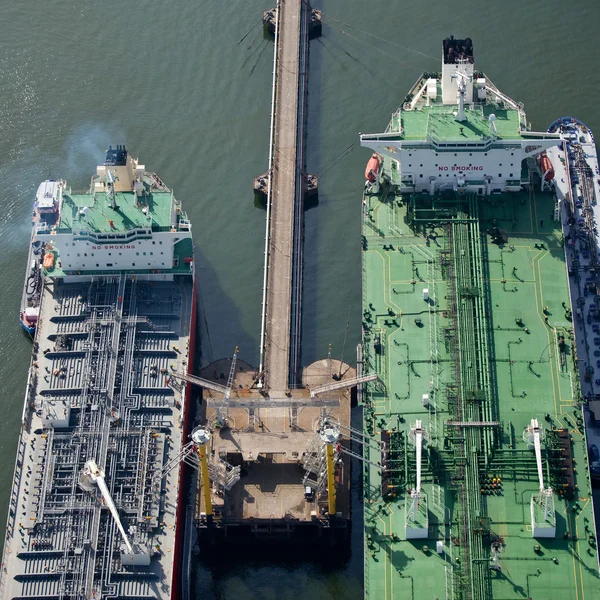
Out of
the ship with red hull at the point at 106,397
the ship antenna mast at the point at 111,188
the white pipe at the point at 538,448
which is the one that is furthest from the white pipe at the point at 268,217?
the white pipe at the point at 538,448

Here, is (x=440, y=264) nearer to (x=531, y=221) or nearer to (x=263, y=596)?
(x=531, y=221)

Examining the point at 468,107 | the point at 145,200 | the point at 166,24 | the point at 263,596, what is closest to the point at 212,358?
the point at 145,200

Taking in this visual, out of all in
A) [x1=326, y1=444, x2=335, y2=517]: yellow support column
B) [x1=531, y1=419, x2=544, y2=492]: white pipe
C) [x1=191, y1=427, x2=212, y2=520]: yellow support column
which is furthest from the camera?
[x1=326, y1=444, x2=335, y2=517]: yellow support column

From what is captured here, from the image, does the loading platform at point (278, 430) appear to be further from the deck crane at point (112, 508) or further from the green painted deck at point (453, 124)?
the green painted deck at point (453, 124)

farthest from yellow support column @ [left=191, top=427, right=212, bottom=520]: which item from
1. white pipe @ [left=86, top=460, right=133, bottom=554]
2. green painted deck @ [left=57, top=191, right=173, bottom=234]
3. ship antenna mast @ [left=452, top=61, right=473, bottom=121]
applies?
ship antenna mast @ [left=452, top=61, right=473, bottom=121]

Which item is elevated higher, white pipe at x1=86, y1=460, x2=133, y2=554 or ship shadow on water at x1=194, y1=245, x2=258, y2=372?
ship shadow on water at x1=194, y1=245, x2=258, y2=372

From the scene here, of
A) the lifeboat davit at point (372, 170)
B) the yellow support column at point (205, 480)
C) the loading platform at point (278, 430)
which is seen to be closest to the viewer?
the yellow support column at point (205, 480)

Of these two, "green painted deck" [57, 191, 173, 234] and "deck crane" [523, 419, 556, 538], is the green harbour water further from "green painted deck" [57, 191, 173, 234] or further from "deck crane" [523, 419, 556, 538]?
"deck crane" [523, 419, 556, 538]
